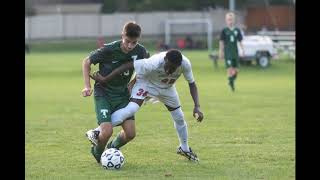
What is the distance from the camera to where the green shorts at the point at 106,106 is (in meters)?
10.1

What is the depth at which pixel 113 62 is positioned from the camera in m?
10.3

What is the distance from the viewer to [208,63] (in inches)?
1578

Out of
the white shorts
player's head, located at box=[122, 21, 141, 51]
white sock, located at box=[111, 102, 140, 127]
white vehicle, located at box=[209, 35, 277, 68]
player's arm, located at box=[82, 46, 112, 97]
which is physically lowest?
white vehicle, located at box=[209, 35, 277, 68]

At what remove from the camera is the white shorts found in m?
10.3

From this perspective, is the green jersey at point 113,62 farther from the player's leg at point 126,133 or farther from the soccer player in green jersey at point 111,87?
the player's leg at point 126,133

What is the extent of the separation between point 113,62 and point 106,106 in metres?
0.59

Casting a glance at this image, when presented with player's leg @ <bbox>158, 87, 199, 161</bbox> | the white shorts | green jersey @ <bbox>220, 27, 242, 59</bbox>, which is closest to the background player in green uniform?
green jersey @ <bbox>220, 27, 242, 59</bbox>

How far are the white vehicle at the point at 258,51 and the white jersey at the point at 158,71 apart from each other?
25.5 m

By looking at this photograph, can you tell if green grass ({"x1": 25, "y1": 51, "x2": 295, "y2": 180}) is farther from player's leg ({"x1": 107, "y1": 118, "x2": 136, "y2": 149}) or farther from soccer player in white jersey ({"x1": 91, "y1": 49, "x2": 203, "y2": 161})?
soccer player in white jersey ({"x1": 91, "y1": 49, "x2": 203, "y2": 161})

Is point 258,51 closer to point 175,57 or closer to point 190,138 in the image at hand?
point 190,138

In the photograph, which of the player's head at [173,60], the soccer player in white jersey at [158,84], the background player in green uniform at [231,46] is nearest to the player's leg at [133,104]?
the soccer player in white jersey at [158,84]
